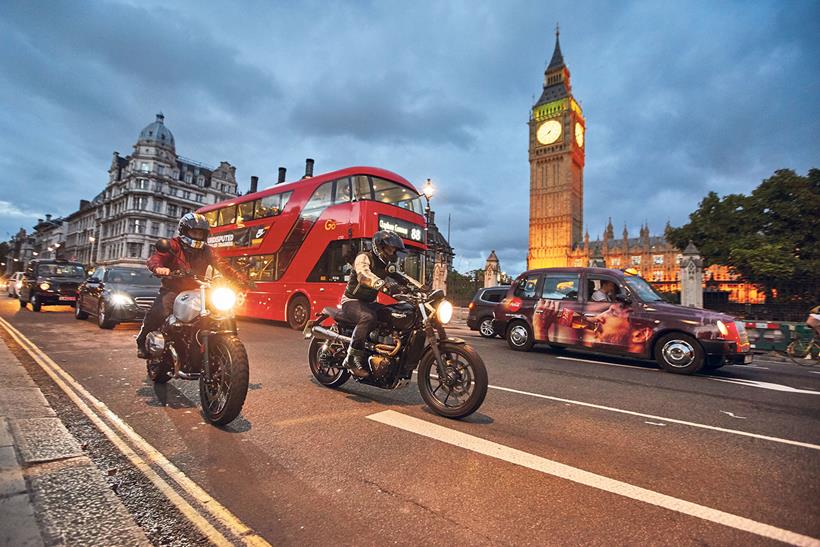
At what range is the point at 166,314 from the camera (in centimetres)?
408

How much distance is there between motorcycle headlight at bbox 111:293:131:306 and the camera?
8.95 m

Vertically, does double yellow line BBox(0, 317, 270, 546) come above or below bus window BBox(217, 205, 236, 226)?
below

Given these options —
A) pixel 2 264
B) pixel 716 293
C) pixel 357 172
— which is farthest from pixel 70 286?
pixel 2 264

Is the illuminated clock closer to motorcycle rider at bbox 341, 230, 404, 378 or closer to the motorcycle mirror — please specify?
motorcycle rider at bbox 341, 230, 404, 378

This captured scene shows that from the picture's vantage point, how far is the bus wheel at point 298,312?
11.3 m

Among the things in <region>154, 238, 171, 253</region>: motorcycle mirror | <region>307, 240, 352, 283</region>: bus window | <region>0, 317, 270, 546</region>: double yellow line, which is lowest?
<region>0, 317, 270, 546</region>: double yellow line

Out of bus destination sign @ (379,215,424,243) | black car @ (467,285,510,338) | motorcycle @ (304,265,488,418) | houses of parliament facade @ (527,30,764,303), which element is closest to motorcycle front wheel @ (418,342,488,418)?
motorcycle @ (304,265,488,418)

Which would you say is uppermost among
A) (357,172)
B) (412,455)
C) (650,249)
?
(650,249)

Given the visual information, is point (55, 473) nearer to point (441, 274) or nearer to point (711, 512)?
point (711, 512)

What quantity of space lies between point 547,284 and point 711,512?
22.2ft

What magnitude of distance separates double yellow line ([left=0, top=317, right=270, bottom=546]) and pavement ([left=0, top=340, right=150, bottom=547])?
21 centimetres

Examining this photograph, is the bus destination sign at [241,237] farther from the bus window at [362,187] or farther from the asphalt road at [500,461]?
the asphalt road at [500,461]

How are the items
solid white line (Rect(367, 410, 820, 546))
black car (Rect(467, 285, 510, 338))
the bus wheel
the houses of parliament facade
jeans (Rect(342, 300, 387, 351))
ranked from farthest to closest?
the houses of parliament facade → black car (Rect(467, 285, 510, 338)) → the bus wheel → jeans (Rect(342, 300, 387, 351)) → solid white line (Rect(367, 410, 820, 546))

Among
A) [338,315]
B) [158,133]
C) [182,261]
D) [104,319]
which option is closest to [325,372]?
[338,315]
